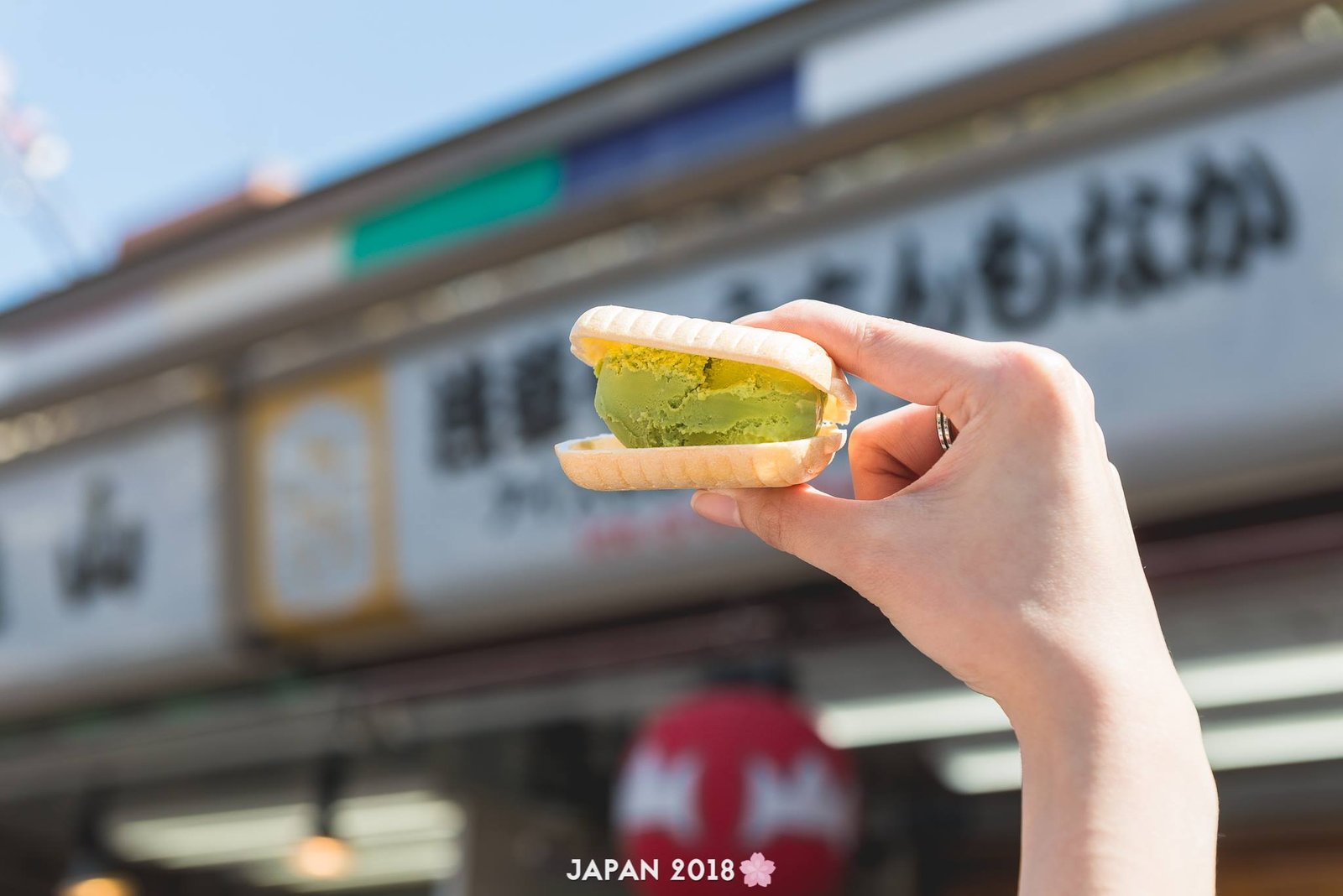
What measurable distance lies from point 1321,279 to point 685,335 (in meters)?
3.39

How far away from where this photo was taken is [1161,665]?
1.18 metres

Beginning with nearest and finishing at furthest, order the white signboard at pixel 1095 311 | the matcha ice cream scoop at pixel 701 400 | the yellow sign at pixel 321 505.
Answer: the matcha ice cream scoop at pixel 701 400
the white signboard at pixel 1095 311
the yellow sign at pixel 321 505

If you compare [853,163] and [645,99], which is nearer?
[853,163]

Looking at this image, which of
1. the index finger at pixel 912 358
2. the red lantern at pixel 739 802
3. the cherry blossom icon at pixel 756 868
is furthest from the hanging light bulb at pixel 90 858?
the index finger at pixel 912 358

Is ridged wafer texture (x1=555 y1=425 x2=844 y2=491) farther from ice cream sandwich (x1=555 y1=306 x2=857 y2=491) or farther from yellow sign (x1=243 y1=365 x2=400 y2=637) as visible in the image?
yellow sign (x1=243 y1=365 x2=400 y2=637)

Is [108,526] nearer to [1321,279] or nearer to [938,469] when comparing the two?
[1321,279]

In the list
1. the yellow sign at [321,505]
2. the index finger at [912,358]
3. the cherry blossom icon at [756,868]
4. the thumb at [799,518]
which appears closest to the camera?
the index finger at [912,358]

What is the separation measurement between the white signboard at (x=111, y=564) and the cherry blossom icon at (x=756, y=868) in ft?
13.5

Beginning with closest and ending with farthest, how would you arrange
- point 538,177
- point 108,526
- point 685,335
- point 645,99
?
1. point 685,335
2. point 645,99
3. point 538,177
4. point 108,526

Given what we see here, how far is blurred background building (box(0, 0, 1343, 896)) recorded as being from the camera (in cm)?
451

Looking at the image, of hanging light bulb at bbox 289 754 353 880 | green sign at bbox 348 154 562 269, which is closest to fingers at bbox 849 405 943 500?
green sign at bbox 348 154 562 269

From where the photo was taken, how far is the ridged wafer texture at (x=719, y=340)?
1.71 meters

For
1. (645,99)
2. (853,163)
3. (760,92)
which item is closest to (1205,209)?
(853,163)

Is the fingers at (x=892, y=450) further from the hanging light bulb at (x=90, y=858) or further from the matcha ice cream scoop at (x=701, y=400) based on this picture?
the hanging light bulb at (x=90, y=858)
